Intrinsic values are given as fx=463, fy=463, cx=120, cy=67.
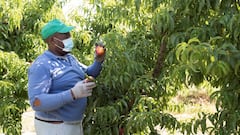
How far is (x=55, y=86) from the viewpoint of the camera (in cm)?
278

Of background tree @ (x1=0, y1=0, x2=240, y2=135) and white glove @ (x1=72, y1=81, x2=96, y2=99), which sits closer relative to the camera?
background tree @ (x1=0, y1=0, x2=240, y2=135)

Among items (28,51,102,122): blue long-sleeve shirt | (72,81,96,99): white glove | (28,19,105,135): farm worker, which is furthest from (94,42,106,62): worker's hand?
(72,81,96,99): white glove

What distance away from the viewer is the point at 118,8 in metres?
3.25

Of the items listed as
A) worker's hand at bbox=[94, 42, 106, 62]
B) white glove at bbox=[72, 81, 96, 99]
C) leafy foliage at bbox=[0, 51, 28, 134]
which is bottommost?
leafy foliage at bbox=[0, 51, 28, 134]

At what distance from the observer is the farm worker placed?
265 cm

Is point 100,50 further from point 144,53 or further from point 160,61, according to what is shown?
point 160,61

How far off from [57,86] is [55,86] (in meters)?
0.01

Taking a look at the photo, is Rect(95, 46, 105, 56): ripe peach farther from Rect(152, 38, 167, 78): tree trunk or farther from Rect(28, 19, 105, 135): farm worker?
Rect(152, 38, 167, 78): tree trunk

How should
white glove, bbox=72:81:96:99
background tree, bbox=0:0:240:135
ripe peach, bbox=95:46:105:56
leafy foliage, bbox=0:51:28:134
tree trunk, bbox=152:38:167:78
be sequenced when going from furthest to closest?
leafy foliage, bbox=0:51:28:134
tree trunk, bbox=152:38:167:78
ripe peach, bbox=95:46:105:56
white glove, bbox=72:81:96:99
background tree, bbox=0:0:240:135

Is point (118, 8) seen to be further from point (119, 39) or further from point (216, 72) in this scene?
point (216, 72)

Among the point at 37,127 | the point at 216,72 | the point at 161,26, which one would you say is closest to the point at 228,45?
the point at 216,72

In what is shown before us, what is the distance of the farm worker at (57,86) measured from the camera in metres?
2.65

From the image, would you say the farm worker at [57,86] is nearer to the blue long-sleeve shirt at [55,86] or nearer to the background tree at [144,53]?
the blue long-sleeve shirt at [55,86]

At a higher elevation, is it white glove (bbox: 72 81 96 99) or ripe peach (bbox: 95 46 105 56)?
ripe peach (bbox: 95 46 105 56)
